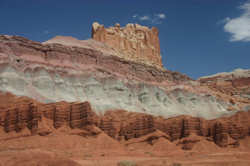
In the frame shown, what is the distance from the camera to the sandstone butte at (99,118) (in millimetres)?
29411

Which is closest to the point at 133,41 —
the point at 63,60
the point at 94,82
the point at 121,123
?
the point at 63,60

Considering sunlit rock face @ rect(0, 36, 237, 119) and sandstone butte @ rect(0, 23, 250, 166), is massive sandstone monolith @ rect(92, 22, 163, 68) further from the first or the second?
sunlit rock face @ rect(0, 36, 237, 119)

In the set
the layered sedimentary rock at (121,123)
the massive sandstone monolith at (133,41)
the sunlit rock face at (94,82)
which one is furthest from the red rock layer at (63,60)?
the massive sandstone monolith at (133,41)

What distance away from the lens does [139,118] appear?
143 feet

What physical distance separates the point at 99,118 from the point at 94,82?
573 inches

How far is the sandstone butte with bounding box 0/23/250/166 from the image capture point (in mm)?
29411

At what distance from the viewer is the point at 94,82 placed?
182 feet

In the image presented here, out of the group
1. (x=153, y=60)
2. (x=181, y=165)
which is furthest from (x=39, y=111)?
(x=153, y=60)

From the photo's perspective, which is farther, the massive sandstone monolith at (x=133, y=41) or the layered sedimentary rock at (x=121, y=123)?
the massive sandstone monolith at (x=133, y=41)

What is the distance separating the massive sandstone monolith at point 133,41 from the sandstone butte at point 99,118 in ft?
35.5

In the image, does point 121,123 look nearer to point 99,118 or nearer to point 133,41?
point 99,118

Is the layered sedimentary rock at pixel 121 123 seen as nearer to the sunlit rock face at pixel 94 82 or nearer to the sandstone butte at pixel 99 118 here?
the sandstone butte at pixel 99 118

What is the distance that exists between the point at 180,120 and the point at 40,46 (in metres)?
25.5

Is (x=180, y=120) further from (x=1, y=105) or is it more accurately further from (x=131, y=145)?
(x=1, y=105)
